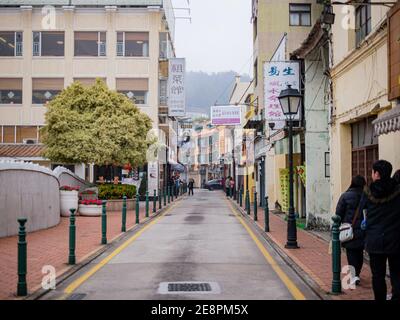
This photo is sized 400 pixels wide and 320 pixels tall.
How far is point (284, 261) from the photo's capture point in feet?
39.1

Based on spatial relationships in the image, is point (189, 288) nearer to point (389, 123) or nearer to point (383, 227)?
point (383, 227)

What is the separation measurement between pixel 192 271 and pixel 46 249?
15.0 ft

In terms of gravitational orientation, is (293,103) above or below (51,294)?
→ above

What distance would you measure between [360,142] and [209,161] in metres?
84.9

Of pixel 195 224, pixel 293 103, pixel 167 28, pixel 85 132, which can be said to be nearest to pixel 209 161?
pixel 167 28

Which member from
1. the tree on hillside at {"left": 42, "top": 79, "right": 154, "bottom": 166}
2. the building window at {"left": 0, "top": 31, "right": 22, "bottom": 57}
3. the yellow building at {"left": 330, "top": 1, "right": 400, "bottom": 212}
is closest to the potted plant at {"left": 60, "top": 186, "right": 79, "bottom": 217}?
the tree on hillside at {"left": 42, "top": 79, "right": 154, "bottom": 166}

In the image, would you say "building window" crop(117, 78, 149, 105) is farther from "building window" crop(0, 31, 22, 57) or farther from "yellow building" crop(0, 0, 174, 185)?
"building window" crop(0, 31, 22, 57)

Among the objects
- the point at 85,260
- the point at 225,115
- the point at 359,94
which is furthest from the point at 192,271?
the point at 225,115

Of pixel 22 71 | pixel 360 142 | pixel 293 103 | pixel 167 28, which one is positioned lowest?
pixel 360 142

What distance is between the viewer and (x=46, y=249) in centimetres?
1334

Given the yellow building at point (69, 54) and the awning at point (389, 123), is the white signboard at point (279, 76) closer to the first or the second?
Result: the awning at point (389, 123)

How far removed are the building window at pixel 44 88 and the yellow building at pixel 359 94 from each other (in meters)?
30.8

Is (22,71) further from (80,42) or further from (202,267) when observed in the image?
(202,267)

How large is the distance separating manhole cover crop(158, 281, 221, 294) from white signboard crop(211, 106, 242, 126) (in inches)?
1391
